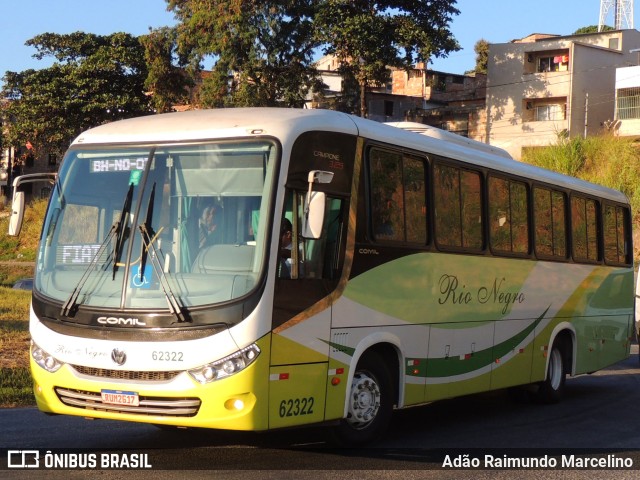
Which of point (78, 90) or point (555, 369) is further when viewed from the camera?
point (78, 90)

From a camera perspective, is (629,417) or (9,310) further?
(9,310)

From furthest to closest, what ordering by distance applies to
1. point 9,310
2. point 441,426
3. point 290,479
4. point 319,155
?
point 9,310
point 441,426
point 319,155
point 290,479

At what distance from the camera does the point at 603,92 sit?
5931 cm

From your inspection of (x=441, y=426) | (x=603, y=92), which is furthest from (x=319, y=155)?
(x=603, y=92)

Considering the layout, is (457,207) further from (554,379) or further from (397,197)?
(554,379)

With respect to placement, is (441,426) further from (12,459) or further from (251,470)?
(12,459)

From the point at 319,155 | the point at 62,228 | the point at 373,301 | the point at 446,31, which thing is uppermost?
the point at 446,31

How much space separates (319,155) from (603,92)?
176ft

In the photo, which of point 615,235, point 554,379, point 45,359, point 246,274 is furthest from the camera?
point 615,235

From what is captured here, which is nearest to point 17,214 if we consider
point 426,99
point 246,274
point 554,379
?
point 246,274

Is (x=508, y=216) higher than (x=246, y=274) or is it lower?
higher

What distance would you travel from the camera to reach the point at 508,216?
12.8 meters

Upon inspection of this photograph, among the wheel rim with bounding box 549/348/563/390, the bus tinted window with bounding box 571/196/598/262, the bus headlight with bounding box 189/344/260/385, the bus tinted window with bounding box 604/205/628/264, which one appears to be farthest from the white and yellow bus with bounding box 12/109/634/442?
the bus tinted window with bounding box 604/205/628/264

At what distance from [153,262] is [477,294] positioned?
4.78 metres
